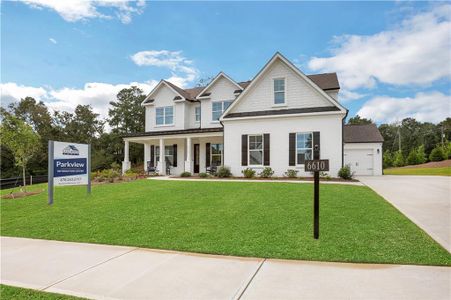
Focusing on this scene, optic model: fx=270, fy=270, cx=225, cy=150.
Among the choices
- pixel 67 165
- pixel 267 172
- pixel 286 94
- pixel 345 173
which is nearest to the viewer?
pixel 67 165

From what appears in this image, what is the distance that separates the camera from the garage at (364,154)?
21.4 metres

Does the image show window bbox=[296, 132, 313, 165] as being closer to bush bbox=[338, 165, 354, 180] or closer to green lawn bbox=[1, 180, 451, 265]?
bush bbox=[338, 165, 354, 180]

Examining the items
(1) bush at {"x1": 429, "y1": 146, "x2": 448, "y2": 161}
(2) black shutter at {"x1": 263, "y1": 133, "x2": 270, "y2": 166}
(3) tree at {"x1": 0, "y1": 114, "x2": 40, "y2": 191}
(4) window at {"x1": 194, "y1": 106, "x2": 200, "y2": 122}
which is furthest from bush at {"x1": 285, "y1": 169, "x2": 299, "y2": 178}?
(1) bush at {"x1": 429, "y1": 146, "x2": 448, "y2": 161}

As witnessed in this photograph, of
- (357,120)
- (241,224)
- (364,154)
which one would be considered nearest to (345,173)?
(364,154)

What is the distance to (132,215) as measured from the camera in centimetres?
745

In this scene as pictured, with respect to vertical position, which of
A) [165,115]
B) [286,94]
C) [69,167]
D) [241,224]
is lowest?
[241,224]

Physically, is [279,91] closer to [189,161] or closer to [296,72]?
[296,72]

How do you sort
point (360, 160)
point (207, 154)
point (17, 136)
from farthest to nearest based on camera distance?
point (360, 160)
point (207, 154)
point (17, 136)

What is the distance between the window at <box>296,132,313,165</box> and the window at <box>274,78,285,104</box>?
Answer: 247cm

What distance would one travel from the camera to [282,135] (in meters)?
16.4

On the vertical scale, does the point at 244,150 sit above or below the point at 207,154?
above

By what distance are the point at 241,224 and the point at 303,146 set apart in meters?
10.8

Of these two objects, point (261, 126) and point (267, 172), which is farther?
point (261, 126)

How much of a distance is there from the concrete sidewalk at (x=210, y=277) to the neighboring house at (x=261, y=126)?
1232 cm
